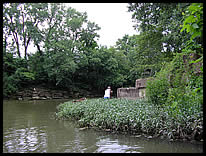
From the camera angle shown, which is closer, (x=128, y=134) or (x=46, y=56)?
(x=128, y=134)

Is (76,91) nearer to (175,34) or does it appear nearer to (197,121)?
(175,34)

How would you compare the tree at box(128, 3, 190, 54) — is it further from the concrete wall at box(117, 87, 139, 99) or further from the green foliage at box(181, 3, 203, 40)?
the green foliage at box(181, 3, 203, 40)

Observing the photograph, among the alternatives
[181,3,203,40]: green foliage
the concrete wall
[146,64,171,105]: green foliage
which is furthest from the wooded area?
[181,3,203,40]: green foliage

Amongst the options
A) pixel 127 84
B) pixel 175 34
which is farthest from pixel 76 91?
pixel 175 34

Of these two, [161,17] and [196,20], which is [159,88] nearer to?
[196,20]

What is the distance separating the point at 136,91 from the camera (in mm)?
10359

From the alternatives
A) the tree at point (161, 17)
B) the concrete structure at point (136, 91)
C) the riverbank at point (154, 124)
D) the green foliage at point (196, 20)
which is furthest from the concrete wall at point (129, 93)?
the green foliage at point (196, 20)

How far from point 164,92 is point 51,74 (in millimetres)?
20149

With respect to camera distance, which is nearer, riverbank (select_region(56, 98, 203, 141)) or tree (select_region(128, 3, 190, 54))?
riverbank (select_region(56, 98, 203, 141))

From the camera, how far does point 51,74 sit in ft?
81.6

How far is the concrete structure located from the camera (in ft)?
30.7

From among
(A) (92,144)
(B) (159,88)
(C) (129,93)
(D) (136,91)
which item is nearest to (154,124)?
(A) (92,144)

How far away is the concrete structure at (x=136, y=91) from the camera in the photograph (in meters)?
9.35

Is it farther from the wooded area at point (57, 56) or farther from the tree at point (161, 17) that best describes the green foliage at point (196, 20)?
the wooded area at point (57, 56)
